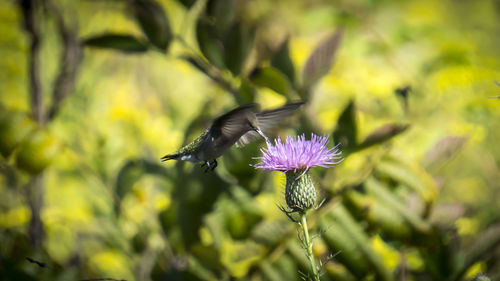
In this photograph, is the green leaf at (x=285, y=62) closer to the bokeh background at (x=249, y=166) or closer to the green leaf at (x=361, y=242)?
the bokeh background at (x=249, y=166)

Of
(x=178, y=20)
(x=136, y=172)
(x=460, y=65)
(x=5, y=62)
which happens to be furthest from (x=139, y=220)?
(x=178, y=20)

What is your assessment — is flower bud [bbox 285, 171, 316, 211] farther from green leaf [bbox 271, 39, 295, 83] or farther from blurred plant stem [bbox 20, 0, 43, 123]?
blurred plant stem [bbox 20, 0, 43, 123]

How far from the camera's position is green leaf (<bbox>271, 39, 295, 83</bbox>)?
96cm

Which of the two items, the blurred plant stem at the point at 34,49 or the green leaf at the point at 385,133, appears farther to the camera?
the blurred plant stem at the point at 34,49

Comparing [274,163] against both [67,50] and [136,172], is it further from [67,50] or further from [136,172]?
[67,50]

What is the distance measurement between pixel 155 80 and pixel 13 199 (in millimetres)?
1277

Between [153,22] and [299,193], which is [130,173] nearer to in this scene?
[153,22]

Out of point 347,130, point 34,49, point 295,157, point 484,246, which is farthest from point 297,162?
point 34,49

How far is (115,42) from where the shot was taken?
0.98m

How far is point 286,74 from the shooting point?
0.97 m

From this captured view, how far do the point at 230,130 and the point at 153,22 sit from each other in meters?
0.49

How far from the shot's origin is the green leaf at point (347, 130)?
2.79 feet

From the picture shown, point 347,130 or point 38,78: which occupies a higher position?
point 38,78

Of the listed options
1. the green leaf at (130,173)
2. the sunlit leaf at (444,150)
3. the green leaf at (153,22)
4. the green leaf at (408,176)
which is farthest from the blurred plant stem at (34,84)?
the sunlit leaf at (444,150)
